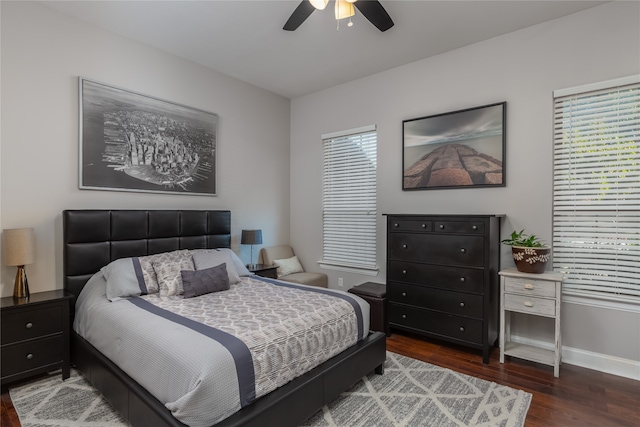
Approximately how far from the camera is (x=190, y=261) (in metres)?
3.18

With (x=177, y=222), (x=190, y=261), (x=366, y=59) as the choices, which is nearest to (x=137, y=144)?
(x=177, y=222)

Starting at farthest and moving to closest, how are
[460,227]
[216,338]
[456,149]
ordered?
[456,149]
[460,227]
[216,338]

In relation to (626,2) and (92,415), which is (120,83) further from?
(626,2)

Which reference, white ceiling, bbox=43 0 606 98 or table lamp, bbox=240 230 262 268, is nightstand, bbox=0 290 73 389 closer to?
table lamp, bbox=240 230 262 268

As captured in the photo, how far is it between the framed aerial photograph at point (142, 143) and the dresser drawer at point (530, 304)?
3511 mm

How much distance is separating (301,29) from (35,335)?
3518 mm

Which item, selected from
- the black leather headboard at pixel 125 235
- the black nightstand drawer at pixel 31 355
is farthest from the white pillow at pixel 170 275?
the black nightstand drawer at pixel 31 355

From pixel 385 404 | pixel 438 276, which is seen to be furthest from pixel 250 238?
pixel 385 404

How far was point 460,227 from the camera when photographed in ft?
10.4

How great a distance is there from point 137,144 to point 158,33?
1160 millimetres

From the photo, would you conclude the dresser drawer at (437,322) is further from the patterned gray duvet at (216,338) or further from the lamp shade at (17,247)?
the lamp shade at (17,247)

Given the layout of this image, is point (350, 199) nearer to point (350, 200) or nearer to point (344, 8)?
point (350, 200)

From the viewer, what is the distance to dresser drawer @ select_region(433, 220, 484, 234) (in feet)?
10.1

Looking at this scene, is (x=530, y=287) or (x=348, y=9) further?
(x=530, y=287)
